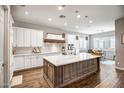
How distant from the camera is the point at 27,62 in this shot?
4809mm

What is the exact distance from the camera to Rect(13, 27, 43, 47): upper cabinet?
464 centimetres

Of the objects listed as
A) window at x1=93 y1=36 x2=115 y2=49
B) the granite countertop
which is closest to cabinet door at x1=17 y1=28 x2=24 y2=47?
the granite countertop

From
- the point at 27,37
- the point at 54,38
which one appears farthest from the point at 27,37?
the point at 54,38

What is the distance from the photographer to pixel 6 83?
6.79 ft

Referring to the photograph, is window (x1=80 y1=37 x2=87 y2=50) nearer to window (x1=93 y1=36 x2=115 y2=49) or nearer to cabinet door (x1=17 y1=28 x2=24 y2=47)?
window (x1=93 y1=36 x2=115 y2=49)

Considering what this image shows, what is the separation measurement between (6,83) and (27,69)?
2.83 meters

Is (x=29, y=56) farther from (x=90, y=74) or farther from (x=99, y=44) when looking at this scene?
(x=99, y=44)

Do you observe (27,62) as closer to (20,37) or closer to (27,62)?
(27,62)

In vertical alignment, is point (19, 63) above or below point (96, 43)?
below

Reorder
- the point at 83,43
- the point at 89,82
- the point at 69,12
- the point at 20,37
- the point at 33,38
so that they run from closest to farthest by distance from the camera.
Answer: the point at 89,82, the point at 69,12, the point at 20,37, the point at 33,38, the point at 83,43

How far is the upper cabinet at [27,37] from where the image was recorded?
15.2 ft

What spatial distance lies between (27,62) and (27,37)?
1.40 m

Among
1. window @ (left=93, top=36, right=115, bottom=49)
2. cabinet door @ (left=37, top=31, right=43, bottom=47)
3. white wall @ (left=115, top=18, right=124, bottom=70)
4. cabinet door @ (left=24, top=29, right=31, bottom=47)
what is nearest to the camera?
white wall @ (left=115, top=18, right=124, bottom=70)

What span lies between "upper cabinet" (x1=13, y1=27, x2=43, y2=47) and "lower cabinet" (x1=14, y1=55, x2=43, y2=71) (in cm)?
71
